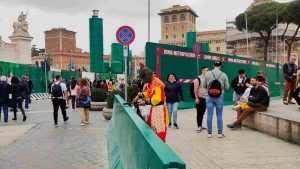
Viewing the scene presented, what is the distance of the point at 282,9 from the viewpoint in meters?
74.6

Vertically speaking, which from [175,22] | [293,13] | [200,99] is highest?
[175,22]

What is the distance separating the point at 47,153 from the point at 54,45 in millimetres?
180513

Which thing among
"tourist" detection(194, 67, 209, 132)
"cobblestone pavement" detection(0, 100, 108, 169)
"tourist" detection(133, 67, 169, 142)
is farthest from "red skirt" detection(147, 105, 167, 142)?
"tourist" detection(194, 67, 209, 132)

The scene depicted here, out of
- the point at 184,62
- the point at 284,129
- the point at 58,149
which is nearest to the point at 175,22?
the point at 184,62

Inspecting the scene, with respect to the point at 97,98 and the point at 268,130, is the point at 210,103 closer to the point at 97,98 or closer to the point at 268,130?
the point at 268,130

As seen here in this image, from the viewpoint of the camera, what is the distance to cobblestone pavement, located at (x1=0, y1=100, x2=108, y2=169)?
7.16m

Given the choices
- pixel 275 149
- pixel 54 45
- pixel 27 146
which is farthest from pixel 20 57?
pixel 54 45

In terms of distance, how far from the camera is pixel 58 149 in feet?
28.2

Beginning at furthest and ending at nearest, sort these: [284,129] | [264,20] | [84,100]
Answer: [264,20] → [84,100] → [284,129]

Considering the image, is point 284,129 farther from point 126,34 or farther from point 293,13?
point 293,13

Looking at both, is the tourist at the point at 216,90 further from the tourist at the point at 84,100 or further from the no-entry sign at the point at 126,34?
the tourist at the point at 84,100

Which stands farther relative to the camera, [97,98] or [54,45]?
[54,45]

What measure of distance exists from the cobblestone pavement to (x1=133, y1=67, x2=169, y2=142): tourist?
4.24 ft

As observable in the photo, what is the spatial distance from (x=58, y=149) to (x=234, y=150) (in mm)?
3716
